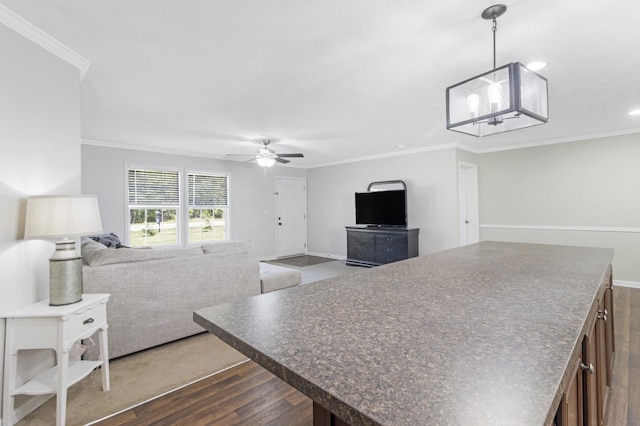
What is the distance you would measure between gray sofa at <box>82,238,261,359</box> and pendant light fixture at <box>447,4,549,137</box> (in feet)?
8.00

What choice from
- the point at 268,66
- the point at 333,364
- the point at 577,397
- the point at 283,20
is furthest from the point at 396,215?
the point at 333,364

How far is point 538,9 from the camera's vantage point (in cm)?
173

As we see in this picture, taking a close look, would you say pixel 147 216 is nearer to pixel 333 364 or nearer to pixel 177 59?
pixel 177 59

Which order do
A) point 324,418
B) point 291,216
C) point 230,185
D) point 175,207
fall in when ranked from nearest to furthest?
point 324,418, point 175,207, point 230,185, point 291,216

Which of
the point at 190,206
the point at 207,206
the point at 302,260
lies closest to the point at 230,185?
the point at 207,206

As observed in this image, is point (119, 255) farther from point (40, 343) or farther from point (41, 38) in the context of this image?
point (41, 38)

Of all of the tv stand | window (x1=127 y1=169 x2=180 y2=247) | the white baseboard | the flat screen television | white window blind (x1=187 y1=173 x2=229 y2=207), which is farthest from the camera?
white window blind (x1=187 y1=173 x2=229 y2=207)

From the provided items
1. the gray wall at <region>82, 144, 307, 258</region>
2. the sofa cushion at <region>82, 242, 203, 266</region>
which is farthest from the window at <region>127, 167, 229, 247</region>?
the sofa cushion at <region>82, 242, 203, 266</region>

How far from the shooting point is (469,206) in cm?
597

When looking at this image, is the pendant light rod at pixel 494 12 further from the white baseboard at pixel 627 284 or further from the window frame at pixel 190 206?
the window frame at pixel 190 206

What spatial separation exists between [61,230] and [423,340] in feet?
6.94

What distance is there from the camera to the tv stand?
5516 millimetres

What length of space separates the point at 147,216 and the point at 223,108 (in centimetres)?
315

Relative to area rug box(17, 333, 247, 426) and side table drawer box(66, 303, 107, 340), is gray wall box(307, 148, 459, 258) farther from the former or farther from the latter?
side table drawer box(66, 303, 107, 340)
